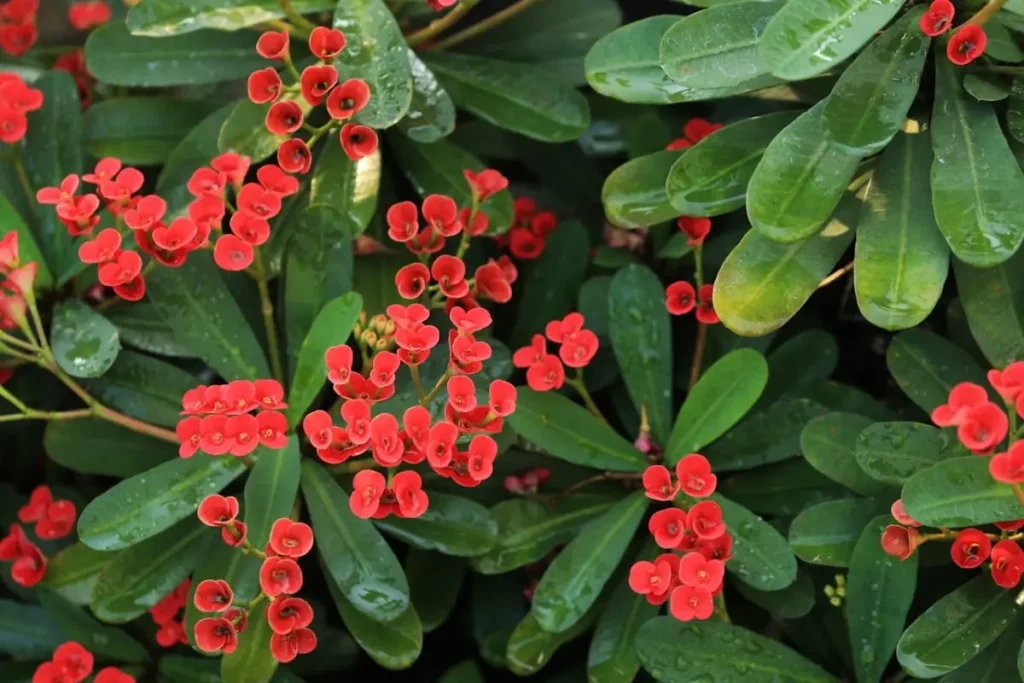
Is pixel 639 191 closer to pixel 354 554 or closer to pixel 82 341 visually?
pixel 354 554

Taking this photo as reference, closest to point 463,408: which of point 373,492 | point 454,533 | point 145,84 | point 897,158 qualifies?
point 373,492

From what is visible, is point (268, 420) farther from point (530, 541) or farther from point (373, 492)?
point (530, 541)

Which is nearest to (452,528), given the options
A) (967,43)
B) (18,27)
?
(967,43)

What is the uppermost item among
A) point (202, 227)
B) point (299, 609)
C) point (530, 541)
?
A: point (202, 227)

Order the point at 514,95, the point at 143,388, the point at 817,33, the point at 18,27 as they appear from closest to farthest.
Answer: the point at 817,33 < the point at 143,388 < the point at 514,95 < the point at 18,27

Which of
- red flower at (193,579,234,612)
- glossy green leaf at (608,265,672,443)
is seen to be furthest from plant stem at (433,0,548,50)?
red flower at (193,579,234,612)

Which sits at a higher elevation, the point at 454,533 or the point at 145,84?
the point at 145,84

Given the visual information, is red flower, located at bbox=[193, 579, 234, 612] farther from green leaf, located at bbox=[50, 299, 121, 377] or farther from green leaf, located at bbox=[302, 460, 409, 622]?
green leaf, located at bbox=[50, 299, 121, 377]
